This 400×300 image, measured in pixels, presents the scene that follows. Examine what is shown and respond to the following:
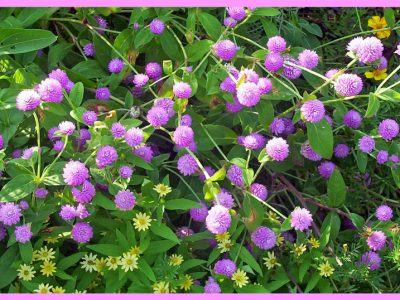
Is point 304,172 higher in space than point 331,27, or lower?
lower

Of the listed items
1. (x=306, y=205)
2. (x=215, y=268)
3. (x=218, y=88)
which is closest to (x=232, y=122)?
(x=218, y=88)

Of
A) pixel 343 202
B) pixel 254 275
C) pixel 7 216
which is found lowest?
pixel 254 275

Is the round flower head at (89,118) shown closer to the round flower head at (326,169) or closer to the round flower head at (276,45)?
the round flower head at (276,45)

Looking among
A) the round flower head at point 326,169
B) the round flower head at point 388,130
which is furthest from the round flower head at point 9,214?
the round flower head at point 388,130

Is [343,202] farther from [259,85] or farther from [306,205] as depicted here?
[259,85]

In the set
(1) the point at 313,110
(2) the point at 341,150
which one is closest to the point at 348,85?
(1) the point at 313,110

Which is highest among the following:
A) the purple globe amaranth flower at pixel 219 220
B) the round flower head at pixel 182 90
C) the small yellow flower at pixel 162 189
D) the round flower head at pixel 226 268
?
the round flower head at pixel 182 90

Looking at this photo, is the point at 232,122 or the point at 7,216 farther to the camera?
the point at 232,122
